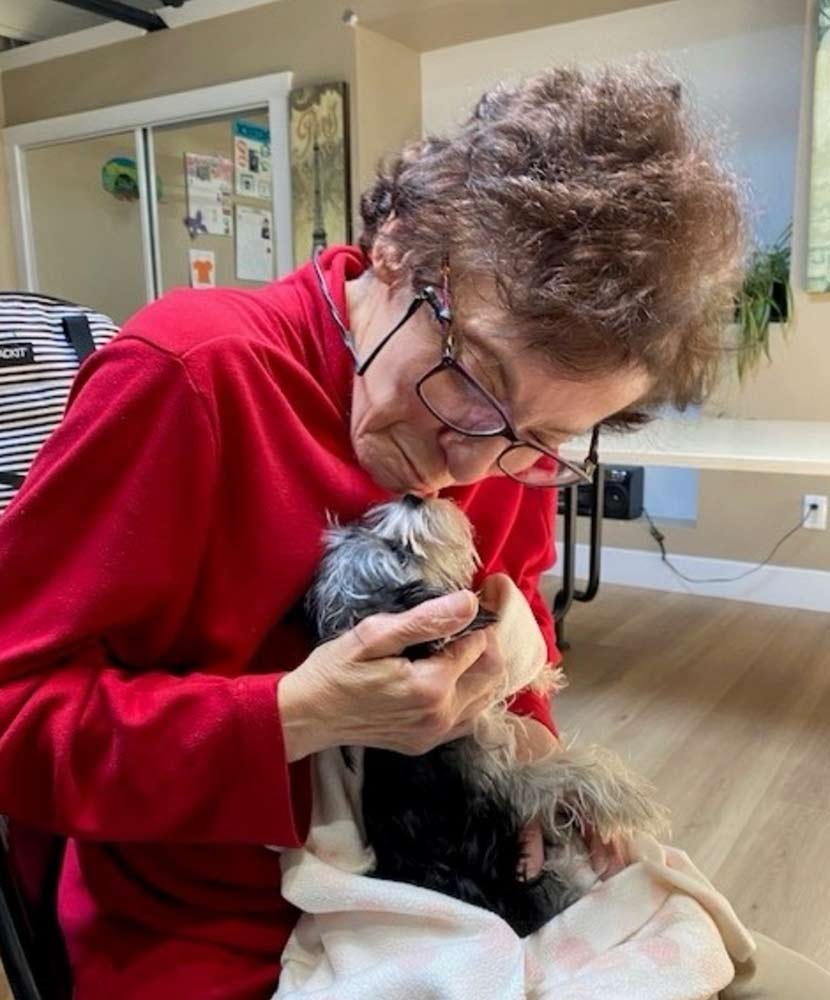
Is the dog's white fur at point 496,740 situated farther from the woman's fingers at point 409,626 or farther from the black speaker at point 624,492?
the black speaker at point 624,492

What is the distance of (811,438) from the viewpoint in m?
2.64

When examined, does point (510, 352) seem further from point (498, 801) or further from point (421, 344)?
point (498, 801)

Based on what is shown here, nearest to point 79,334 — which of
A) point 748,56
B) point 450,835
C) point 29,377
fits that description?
point 29,377

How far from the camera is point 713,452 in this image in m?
2.26

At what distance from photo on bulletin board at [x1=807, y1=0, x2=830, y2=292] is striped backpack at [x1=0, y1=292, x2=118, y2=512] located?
2734 mm

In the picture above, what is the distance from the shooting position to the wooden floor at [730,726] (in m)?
1.81

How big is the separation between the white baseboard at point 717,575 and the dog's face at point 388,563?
10.1 feet

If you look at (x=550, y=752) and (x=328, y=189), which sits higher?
(x=328, y=189)

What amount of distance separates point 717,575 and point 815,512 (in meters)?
0.45

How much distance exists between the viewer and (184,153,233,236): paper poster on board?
4.30 m

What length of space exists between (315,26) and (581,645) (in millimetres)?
2840

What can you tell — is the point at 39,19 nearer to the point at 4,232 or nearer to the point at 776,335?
the point at 4,232

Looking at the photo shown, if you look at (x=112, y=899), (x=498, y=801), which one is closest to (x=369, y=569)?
(x=498, y=801)

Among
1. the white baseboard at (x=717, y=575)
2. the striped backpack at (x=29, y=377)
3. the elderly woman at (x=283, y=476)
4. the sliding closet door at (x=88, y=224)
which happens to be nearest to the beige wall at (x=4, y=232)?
the sliding closet door at (x=88, y=224)
